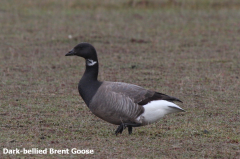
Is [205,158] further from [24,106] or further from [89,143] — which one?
[24,106]

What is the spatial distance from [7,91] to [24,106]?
60.0 inches

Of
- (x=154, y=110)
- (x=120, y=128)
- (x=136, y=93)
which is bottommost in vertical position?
(x=120, y=128)

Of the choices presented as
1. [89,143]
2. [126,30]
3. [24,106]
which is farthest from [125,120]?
[126,30]

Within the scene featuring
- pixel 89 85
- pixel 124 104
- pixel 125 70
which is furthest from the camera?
pixel 125 70

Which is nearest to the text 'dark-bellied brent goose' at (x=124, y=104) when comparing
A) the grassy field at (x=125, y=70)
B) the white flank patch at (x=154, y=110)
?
the white flank patch at (x=154, y=110)

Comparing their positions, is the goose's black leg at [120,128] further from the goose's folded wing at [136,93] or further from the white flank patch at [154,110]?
the goose's folded wing at [136,93]

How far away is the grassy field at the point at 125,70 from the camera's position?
677cm

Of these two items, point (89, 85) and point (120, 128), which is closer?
point (120, 128)

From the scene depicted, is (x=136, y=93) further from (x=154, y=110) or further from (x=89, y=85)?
(x=89, y=85)

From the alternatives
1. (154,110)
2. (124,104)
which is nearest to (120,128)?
(124,104)

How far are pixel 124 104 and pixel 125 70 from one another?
6087 millimetres

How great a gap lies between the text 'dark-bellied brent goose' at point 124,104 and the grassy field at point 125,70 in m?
0.30

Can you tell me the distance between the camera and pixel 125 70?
1305cm

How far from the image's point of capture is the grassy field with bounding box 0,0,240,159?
6.77 meters
